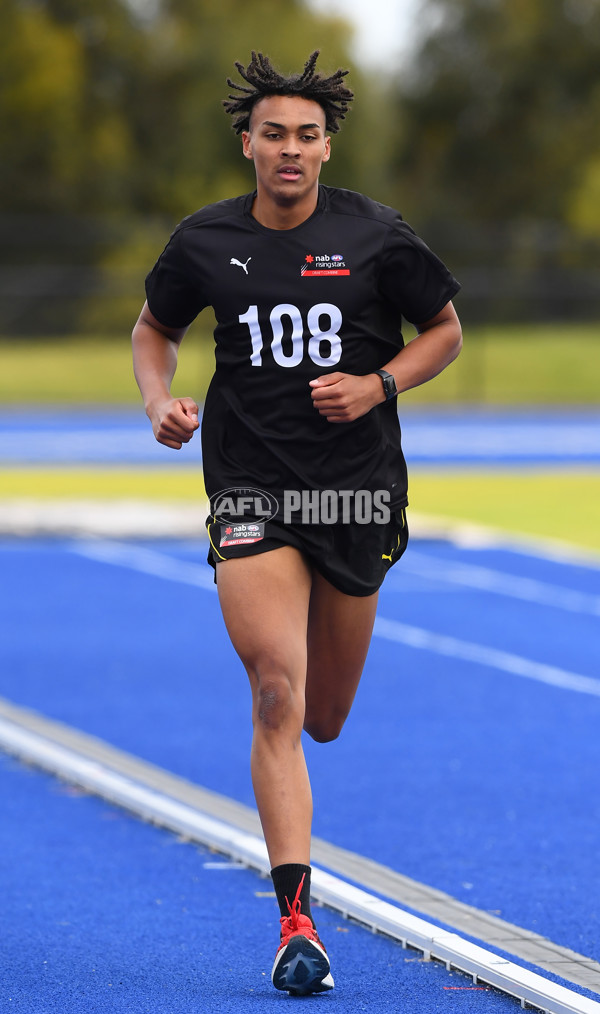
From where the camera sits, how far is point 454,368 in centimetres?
3944

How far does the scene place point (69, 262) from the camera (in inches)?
1800

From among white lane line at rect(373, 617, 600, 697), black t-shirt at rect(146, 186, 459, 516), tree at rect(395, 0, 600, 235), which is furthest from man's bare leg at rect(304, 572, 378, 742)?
tree at rect(395, 0, 600, 235)

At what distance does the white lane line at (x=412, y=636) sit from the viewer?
31.6 ft

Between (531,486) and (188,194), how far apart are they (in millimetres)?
36023

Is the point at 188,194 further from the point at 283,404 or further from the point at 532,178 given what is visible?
the point at 283,404

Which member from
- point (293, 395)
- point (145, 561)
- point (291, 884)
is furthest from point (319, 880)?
point (145, 561)

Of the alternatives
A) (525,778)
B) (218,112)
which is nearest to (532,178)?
(218,112)

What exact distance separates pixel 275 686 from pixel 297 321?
0.96 m

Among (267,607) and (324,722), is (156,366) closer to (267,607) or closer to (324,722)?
(267,607)

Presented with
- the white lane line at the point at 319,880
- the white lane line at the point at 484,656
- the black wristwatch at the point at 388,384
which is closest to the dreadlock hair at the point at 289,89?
the black wristwatch at the point at 388,384

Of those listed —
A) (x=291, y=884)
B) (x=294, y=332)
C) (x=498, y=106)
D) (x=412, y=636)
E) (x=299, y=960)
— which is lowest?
(x=498, y=106)

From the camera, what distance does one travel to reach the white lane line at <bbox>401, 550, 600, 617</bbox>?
12.2m

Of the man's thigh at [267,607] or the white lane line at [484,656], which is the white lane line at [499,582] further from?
the man's thigh at [267,607]

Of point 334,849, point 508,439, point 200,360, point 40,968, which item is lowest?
point 200,360
